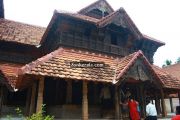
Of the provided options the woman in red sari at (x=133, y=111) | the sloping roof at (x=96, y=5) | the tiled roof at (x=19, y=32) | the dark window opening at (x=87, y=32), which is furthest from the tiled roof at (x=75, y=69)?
the sloping roof at (x=96, y=5)

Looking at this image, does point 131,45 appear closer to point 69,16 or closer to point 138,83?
point 138,83

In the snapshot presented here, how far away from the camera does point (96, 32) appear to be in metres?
15.1

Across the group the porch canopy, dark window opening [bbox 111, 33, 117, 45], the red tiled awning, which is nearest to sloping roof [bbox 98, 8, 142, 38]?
dark window opening [bbox 111, 33, 117, 45]

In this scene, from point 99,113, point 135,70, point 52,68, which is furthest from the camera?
point 99,113

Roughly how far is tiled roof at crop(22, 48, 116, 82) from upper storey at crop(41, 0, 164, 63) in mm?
1011

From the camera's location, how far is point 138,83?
46.5 ft

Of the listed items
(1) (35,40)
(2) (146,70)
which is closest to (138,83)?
(2) (146,70)

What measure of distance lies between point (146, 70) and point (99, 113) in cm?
359

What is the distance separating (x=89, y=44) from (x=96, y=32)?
0.96 metres

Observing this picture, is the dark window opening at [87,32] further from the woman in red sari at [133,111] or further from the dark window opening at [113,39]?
the woman in red sari at [133,111]

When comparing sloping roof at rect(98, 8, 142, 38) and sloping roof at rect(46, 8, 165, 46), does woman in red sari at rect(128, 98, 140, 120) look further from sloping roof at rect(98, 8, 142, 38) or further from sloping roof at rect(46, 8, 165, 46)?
sloping roof at rect(98, 8, 142, 38)

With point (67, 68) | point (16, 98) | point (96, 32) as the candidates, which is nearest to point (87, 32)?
point (96, 32)

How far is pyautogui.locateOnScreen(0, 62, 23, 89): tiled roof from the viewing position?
13.3m

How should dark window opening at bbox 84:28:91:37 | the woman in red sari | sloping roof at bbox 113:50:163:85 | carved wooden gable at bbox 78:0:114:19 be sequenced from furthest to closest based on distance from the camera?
carved wooden gable at bbox 78:0:114:19, dark window opening at bbox 84:28:91:37, sloping roof at bbox 113:50:163:85, the woman in red sari
